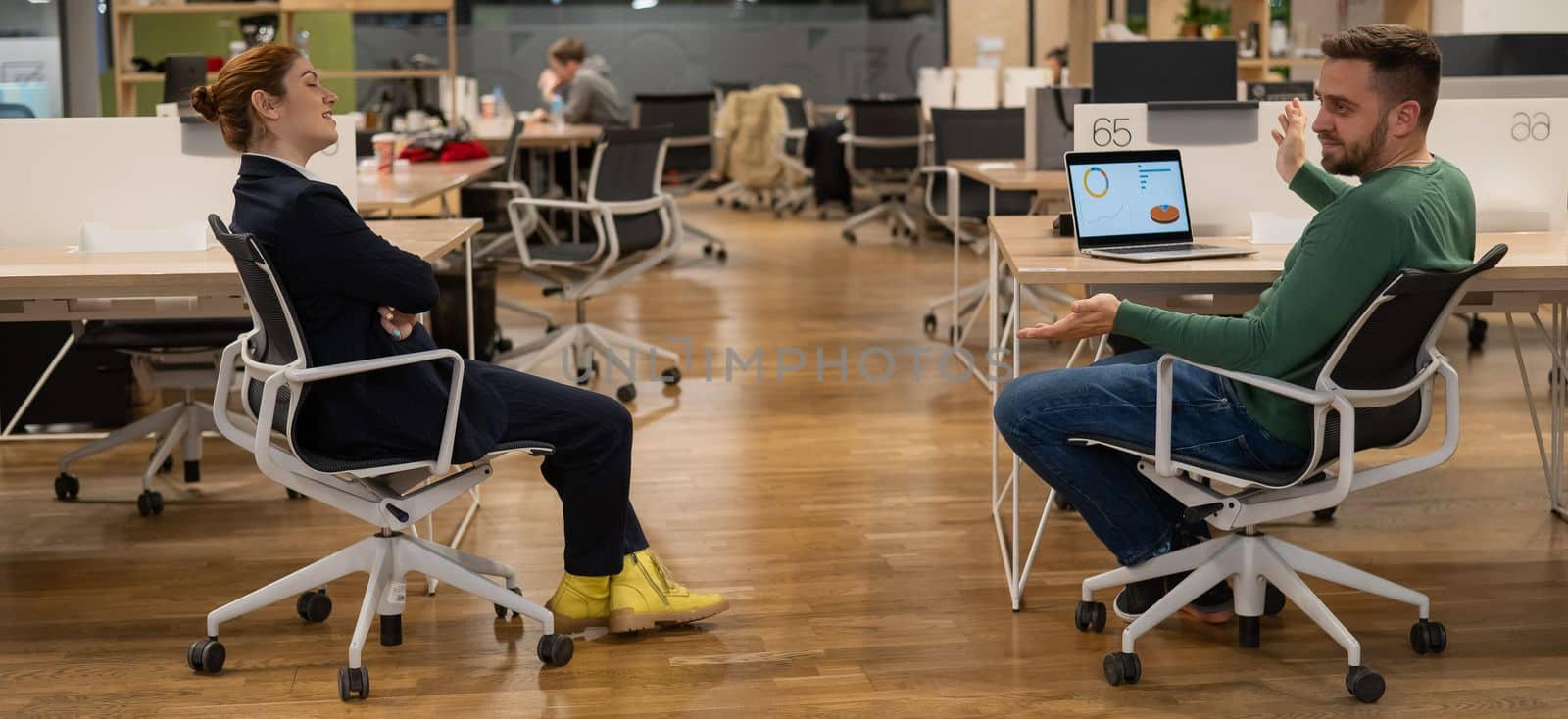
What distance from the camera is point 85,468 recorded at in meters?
4.36

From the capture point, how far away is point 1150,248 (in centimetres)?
314

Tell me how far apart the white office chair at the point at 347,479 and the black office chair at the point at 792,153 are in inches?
329

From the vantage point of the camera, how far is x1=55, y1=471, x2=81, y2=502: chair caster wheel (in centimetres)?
404

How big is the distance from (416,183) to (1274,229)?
115 inches

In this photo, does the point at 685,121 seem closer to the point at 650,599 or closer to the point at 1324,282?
the point at 650,599

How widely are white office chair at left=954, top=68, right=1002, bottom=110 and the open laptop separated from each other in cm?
741

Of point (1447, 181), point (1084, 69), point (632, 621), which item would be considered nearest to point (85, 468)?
point (632, 621)

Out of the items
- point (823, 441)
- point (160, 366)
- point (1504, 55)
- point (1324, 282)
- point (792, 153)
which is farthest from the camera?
point (792, 153)

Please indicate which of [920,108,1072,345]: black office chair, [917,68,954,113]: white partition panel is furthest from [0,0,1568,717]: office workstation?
[917,68,954,113]: white partition panel

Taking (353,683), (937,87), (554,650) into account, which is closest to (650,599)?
(554,650)

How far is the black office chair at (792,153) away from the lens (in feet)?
36.7

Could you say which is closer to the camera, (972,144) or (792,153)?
(972,144)

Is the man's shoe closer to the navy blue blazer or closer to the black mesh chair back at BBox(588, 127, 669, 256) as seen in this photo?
the navy blue blazer

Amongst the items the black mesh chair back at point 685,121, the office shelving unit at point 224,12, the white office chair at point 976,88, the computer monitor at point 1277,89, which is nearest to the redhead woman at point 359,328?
the computer monitor at point 1277,89
